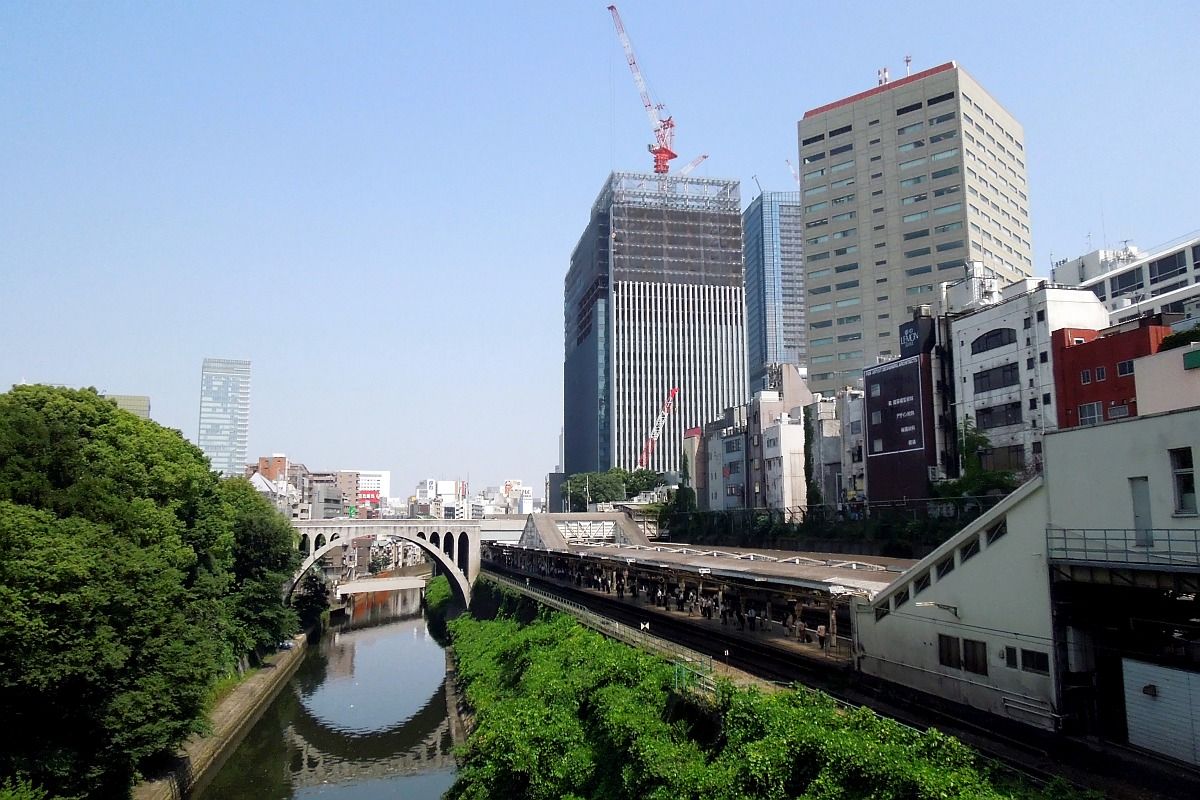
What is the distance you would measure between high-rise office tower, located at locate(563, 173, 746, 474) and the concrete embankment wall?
11939cm

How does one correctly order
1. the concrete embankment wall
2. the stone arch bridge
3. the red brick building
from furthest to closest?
the stone arch bridge, the red brick building, the concrete embankment wall

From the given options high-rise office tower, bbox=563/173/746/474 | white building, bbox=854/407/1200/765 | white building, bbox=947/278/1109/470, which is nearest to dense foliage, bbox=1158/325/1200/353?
white building, bbox=947/278/1109/470

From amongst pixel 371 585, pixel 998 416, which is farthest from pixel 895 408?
pixel 371 585

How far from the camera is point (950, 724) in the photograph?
21234 millimetres

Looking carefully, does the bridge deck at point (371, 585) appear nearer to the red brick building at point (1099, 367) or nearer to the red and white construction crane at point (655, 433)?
the red and white construction crane at point (655, 433)

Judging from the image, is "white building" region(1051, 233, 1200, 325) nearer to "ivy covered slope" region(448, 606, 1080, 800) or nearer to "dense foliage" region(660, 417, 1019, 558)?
"dense foliage" region(660, 417, 1019, 558)

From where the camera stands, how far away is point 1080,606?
20.9 meters

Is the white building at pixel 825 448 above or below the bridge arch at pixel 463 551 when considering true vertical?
above

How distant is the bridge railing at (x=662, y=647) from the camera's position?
24.5 m

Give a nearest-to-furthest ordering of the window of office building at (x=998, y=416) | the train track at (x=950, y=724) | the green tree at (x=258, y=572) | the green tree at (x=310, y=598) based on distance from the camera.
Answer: the train track at (x=950, y=724)
the window of office building at (x=998, y=416)
the green tree at (x=258, y=572)
the green tree at (x=310, y=598)

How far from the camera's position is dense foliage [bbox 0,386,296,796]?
934 inches

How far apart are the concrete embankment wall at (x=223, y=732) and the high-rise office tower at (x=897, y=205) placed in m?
77.9

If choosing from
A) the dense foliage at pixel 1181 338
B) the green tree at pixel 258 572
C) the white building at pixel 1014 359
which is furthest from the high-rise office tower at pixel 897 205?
the green tree at pixel 258 572

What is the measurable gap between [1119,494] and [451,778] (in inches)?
1219
